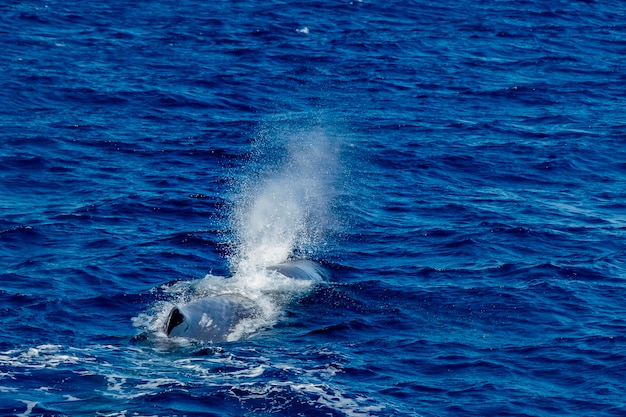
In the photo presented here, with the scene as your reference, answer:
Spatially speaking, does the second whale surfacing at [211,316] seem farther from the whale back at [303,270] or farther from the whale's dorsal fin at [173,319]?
the whale back at [303,270]

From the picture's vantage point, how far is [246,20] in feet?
300

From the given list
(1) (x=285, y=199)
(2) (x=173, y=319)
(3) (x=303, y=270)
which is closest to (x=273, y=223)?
(1) (x=285, y=199)

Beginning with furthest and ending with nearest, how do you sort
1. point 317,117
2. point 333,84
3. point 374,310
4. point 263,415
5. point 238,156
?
1. point 333,84
2. point 317,117
3. point 238,156
4. point 374,310
5. point 263,415

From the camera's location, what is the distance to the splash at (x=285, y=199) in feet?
176

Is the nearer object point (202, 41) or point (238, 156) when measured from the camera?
point (238, 156)

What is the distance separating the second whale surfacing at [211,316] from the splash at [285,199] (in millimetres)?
5372

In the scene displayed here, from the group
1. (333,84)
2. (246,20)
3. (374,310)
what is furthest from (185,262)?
(246,20)

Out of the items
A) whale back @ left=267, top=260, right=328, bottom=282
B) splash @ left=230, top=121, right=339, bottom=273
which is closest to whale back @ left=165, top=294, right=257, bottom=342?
A: whale back @ left=267, top=260, right=328, bottom=282

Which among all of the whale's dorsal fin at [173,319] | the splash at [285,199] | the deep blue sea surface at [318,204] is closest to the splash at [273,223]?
the splash at [285,199]

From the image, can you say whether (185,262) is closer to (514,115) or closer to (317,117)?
(317,117)

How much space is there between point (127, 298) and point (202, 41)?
138 ft

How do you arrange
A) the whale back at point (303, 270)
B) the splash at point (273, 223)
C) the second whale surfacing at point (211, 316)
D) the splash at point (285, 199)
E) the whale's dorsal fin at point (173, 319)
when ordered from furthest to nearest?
the splash at point (285, 199) < the whale back at point (303, 270) < the splash at point (273, 223) < the second whale surfacing at point (211, 316) < the whale's dorsal fin at point (173, 319)

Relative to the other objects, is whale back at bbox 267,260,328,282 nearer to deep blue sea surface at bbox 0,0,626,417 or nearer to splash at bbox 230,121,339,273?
deep blue sea surface at bbox 0,0,626,417

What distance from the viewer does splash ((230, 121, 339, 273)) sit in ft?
176
